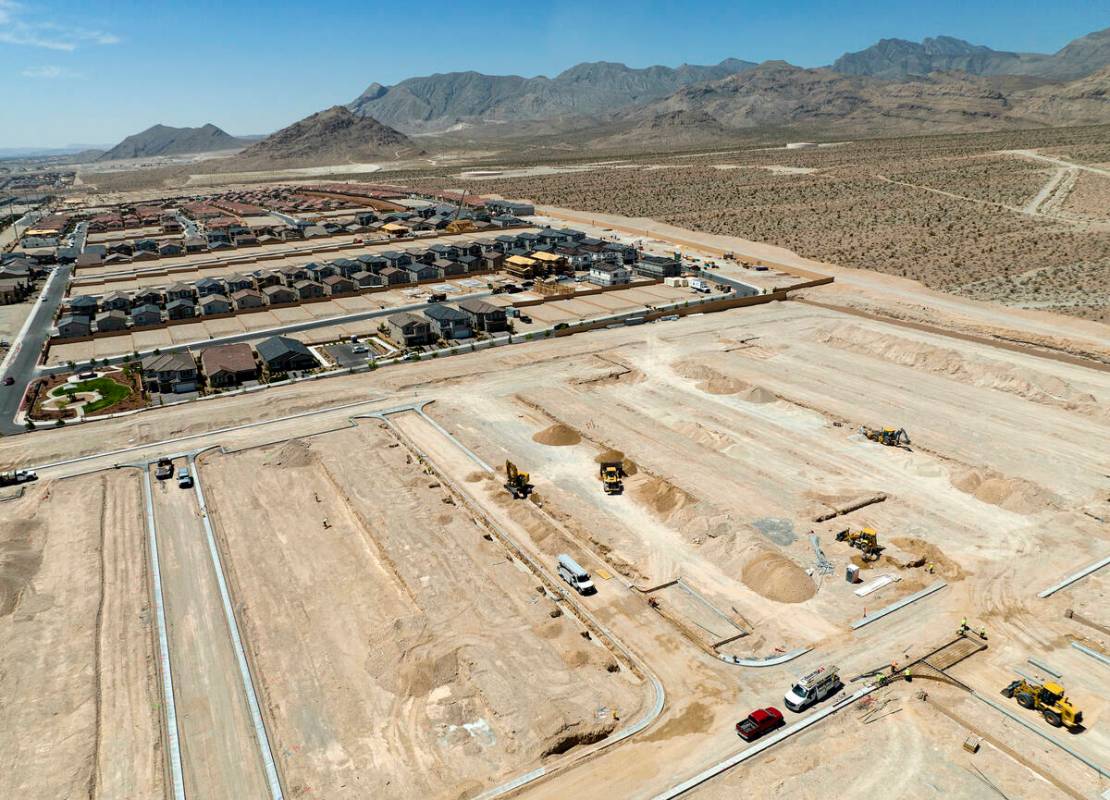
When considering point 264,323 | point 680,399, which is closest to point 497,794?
point 680,399

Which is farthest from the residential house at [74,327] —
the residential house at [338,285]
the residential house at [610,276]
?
the residential house at [610,276]

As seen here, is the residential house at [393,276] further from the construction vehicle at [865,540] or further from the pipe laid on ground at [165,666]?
the construction vehicle at [865,540]

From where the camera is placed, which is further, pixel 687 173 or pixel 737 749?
pixel 687 173

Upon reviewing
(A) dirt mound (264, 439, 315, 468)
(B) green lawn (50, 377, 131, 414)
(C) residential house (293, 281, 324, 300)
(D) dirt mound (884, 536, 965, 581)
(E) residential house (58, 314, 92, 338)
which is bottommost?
(D) dirt mound (884, 536, 965, 581)

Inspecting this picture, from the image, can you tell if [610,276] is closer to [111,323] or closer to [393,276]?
[393,276]

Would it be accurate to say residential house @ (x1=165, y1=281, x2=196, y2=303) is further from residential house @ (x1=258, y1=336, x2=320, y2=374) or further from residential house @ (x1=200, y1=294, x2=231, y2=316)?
residential house @ (x1=258, y1=336, x2=320, y2=374)

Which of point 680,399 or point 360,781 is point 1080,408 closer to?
point 680,399

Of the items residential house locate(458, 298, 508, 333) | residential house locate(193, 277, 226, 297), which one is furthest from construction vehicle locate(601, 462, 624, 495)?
residential house locate(193, 277, 226, 297)
